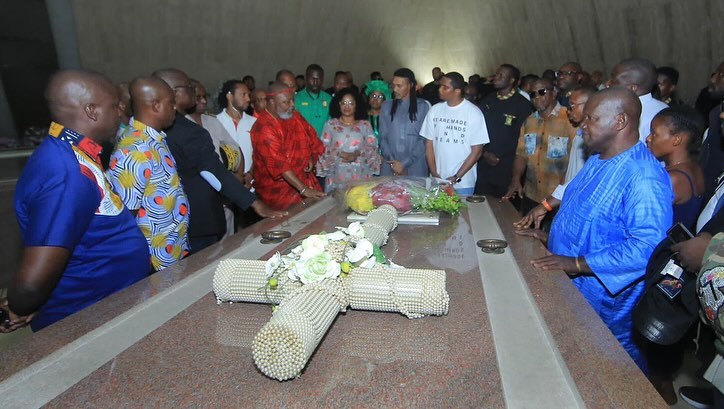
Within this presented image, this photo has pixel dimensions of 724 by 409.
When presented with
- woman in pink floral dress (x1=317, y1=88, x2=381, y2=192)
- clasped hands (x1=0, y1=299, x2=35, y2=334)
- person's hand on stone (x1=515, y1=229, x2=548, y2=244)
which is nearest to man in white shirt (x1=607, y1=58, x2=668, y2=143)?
person's hand on stone (x1=515, y1=229, x2=548, y2=244)

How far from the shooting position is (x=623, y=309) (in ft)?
6.31

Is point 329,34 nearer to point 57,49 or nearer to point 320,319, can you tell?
point 57,49

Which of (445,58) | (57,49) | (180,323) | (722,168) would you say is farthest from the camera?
(445,58)

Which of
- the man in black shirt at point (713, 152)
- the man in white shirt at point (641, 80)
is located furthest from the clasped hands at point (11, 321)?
the man in black shirt at point (713, 152)

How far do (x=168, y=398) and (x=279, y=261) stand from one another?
1.62ft

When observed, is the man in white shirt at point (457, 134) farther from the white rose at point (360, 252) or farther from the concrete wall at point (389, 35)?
the concrete wall at point (389, 35)

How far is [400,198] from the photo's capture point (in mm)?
2557

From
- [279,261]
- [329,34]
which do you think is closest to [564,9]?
[329,34]

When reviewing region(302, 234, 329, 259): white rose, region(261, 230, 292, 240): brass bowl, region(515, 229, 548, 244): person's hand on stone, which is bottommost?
region(515, 229, 548, 244): person's hand on stone

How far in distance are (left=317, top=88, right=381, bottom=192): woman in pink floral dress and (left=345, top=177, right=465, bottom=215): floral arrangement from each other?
148 centimetres

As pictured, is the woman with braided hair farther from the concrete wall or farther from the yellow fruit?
the concrete wall

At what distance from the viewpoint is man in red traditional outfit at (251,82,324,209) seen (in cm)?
360

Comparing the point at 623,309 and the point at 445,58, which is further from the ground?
the point at 445,58

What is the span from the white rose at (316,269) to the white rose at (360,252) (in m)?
0.07
